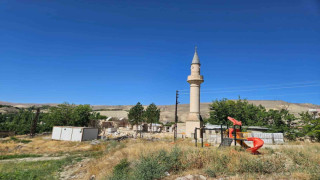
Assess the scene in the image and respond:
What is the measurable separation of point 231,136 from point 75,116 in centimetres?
3918

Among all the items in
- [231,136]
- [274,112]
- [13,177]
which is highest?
[274,112]

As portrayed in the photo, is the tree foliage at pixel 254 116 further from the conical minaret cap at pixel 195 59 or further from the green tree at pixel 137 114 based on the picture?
the green tree at pixel 137 114

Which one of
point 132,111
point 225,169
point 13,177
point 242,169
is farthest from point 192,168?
point 132,111

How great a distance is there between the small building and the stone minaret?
17.9m

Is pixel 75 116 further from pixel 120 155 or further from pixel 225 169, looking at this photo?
pixel 225 169

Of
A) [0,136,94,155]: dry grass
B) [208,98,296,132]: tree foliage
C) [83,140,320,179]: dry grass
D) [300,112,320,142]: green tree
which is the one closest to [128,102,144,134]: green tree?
[208,98,296,132]: tree foliage

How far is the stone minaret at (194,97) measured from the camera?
976 inches

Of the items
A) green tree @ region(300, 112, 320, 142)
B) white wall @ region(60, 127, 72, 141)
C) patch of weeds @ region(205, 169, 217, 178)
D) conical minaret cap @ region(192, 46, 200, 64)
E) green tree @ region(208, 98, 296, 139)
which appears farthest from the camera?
white wall @ region(60, 127, 72, 141)

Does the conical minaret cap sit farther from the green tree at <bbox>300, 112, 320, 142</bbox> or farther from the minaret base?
the green tree at <bbox>300, 112, 320, 142</bbox>

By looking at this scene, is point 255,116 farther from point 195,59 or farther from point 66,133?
point 66,133

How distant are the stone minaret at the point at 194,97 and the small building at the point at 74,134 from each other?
1795cm

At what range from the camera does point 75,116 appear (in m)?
43.9

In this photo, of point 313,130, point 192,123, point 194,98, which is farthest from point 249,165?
point 194,98

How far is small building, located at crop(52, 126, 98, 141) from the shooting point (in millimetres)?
31181
